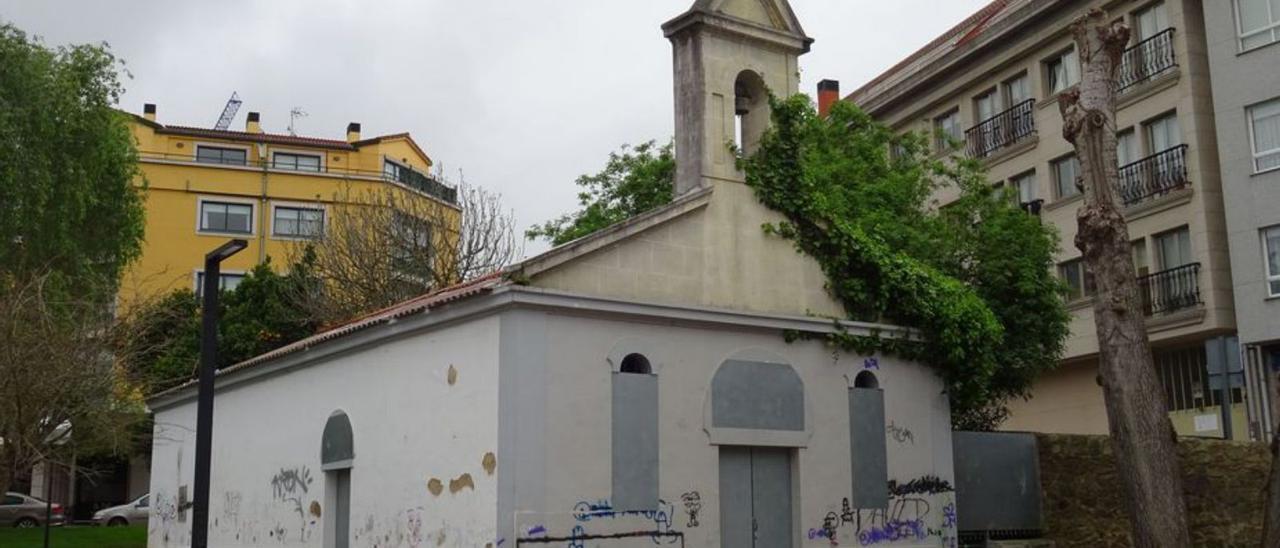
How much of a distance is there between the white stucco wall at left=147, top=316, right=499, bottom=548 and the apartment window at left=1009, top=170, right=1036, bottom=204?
2514 centimetres

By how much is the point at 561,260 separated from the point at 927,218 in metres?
14.2

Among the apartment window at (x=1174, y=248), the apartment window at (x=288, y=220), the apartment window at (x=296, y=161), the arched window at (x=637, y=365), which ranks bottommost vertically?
the arched window at (x=637, y=365)

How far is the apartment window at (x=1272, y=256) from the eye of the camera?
31.7 metres

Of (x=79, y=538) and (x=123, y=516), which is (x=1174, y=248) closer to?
(x=79, y=538)

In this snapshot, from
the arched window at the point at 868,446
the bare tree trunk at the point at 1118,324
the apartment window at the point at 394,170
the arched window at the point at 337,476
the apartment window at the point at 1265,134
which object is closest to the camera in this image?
the bare tree trunk at the point at 1118,324

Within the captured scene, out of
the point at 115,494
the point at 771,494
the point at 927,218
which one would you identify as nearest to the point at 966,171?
the point at 927,218

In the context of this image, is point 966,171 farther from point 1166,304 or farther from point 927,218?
point 1166,304

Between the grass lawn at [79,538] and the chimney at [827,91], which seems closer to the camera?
the grass lawn at [79,538]

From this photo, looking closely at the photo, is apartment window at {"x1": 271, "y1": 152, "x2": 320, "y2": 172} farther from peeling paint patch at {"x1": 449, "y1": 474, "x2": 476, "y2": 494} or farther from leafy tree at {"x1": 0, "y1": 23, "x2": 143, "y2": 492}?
peeling paint patch at {"x1": 449, "y1": 474, "x2": 476, "y2": 494}

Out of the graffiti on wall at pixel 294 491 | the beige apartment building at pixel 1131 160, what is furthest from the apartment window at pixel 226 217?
the graffiti on wall at pixel 294 491

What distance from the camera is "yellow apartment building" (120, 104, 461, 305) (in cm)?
6131

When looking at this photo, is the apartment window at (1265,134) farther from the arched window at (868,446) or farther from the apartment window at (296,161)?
the apartment window at (296,161)

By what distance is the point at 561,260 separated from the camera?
56.3 feet

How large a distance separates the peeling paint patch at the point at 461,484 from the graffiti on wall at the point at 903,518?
16.7 feet
